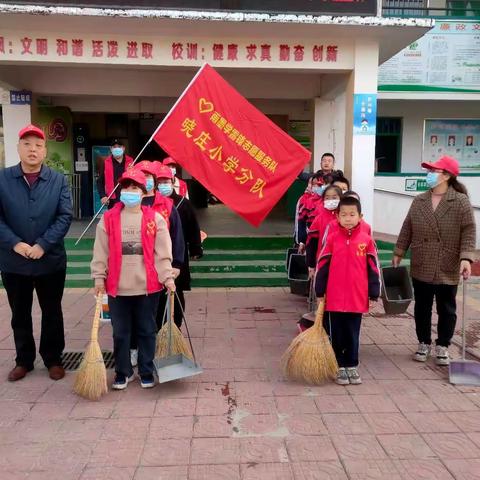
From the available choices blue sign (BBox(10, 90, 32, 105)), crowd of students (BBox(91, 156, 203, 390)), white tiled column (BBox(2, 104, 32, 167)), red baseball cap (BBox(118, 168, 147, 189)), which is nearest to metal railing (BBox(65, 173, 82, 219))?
white tiled column (BBox(2, 104, 32, 167))

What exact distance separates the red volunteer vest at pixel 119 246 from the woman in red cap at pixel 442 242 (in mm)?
2297

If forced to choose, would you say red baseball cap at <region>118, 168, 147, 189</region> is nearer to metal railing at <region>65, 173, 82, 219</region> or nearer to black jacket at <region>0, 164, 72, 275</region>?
black jacket at <region>0, 164, 72, 275</region>

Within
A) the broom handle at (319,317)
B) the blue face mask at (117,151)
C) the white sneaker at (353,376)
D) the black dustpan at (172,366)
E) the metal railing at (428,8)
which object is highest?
the metal railing at (428,8)

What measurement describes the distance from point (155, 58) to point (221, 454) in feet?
19.1

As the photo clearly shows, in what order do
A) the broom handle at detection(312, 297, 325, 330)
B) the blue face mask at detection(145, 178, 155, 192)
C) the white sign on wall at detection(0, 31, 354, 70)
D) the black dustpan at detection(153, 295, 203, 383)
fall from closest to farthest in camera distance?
1. the black dustpan at detection(153, 295, 203, 383)
2. the broom handle at detection(312, 297, 325, 330)
3. the blue face mask at detection(145, 178, 155, 192)
4. the white sign on wall at detection(0, 31, 354, 70)

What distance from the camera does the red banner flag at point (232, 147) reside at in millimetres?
4672

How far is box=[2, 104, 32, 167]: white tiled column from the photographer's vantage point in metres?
9.33

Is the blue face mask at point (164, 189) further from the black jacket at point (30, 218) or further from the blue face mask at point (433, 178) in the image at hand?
the blue face mask at point (433, 178)

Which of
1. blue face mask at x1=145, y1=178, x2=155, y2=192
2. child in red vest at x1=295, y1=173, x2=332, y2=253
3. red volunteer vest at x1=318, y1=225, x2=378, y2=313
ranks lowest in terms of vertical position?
red volunteer vest at x1=318, y1=225, x2=378, y2=313

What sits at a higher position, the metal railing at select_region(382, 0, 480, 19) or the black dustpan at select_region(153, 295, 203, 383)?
the metal railing at select_region(382, 0, 480, 19)

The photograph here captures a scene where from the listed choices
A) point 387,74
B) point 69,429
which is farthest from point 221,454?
point 387,74

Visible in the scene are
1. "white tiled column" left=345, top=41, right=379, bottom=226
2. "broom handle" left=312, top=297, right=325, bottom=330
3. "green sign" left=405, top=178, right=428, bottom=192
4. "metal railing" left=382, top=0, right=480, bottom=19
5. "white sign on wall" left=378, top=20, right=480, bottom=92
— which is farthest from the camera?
"green sign" left=405, top=178, right=428, bottom=192

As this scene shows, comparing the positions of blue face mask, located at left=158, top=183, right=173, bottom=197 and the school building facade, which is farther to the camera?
the school building facade

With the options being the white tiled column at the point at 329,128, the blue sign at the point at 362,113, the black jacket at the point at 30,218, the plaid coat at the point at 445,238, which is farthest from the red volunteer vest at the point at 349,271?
the white tiled column at the point at 329,128
